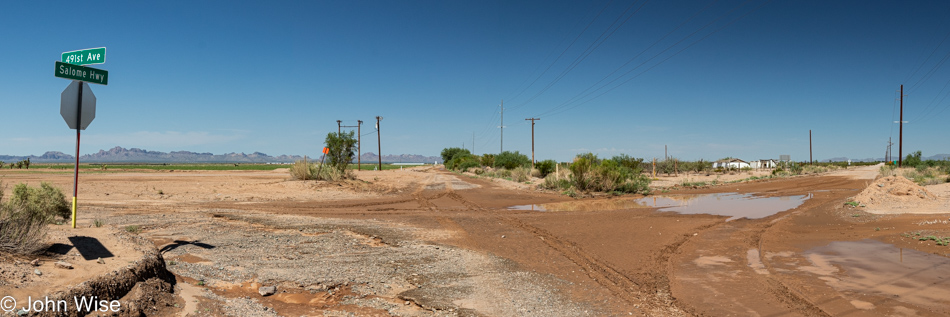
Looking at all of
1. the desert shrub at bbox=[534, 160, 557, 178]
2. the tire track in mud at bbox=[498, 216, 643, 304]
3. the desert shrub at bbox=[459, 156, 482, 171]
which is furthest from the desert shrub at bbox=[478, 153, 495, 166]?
the tire track in mud at bbox=[498, 216, 643, 304]

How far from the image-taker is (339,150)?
34656mm

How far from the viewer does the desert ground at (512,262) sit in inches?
250

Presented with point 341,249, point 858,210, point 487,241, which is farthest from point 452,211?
point 858,210

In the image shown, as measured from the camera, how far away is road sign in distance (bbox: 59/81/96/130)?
8.91 metres

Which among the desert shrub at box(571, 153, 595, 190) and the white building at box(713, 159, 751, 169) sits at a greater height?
the white building at box(713, 159, 751, 169)

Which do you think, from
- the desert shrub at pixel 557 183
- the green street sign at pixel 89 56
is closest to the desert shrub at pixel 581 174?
the desert shrub at pixel 557 183

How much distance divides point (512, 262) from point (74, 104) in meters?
8.55

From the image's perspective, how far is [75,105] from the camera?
354 inches

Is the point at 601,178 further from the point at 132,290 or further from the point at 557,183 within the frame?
the point at 132,290

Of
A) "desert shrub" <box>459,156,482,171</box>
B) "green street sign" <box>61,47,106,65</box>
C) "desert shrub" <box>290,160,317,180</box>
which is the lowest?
"desert shrub" <box>290,160,317,180</box>

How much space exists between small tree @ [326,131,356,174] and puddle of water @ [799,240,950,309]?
A: 29.3 meters

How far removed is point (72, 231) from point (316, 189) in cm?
2094

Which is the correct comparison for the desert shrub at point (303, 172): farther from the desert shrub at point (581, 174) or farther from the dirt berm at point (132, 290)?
the dirt berm at point (132, 290)

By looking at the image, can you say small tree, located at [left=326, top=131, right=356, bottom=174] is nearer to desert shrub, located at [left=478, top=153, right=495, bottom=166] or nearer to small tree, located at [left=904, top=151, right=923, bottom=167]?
desert shrub, located at [left=478, top=153, right=495, bottom=166]
